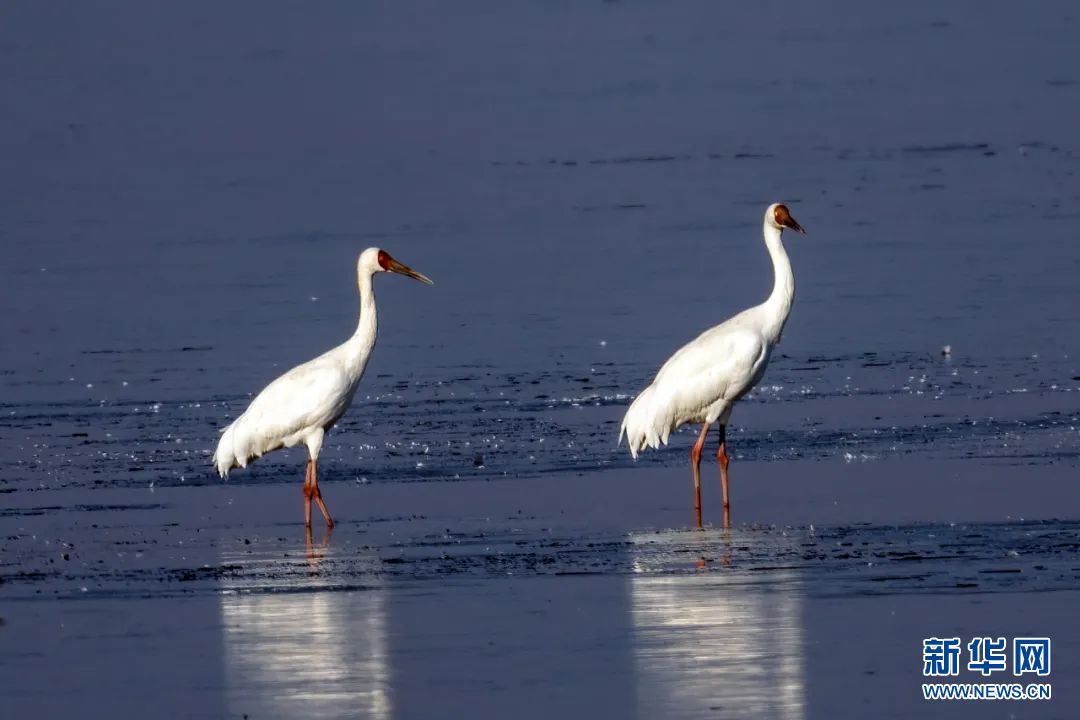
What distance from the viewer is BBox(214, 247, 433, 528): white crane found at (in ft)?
52.8

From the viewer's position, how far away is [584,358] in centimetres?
2067

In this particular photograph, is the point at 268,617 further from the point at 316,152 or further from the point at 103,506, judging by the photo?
the point at 316,152


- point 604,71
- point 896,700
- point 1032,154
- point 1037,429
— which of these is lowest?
A: point 896,700

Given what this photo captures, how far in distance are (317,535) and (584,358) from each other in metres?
6.35

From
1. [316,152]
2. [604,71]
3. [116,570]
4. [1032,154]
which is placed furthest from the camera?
[604,71]

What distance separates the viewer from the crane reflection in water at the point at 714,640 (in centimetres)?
997

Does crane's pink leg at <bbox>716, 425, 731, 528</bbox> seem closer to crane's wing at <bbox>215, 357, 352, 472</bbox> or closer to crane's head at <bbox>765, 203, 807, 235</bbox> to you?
crane's head at <bbox>765, 203, 807, 235</bbox>

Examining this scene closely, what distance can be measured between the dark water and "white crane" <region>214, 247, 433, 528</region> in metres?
0.41

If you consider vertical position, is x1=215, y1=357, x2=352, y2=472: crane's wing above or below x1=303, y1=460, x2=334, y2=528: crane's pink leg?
above

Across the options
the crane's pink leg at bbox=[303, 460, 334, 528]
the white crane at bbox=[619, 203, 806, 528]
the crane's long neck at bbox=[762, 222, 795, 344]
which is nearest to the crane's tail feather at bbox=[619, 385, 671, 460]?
the white crane at bbox=[619, 203, 806, 528]

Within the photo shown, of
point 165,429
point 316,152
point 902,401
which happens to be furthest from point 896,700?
point 316,152

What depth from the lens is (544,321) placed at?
22.6m

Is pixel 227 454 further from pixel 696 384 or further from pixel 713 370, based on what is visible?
pixel 713 370

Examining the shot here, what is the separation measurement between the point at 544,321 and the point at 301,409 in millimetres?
6586
